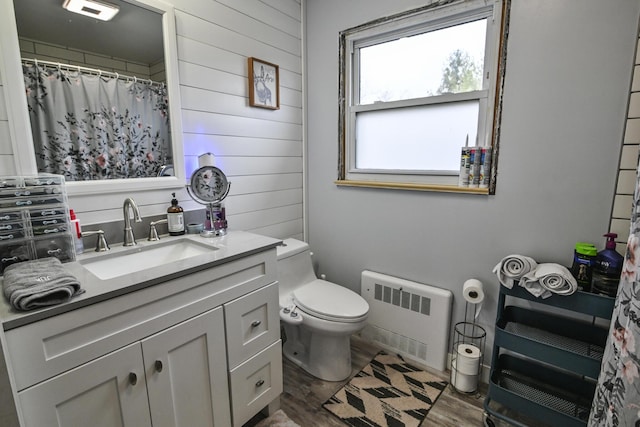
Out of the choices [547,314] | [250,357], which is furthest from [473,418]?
[250,357]

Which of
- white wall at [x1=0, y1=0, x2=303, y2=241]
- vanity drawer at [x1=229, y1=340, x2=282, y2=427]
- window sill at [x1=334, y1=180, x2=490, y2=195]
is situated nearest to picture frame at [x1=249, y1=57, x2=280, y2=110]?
white wall at [x1=0, y1=0, x2=303, y2=241]

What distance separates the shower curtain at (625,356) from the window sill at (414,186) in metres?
0.72

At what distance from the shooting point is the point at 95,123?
1345 millimetres

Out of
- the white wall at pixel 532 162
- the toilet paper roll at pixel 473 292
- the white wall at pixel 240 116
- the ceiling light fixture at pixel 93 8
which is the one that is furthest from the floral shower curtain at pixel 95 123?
the toilet paper roll at pixel 473 292

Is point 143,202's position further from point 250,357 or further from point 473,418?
point 473,418

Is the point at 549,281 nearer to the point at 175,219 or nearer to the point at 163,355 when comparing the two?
the point at 163,355

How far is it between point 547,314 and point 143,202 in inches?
78.8

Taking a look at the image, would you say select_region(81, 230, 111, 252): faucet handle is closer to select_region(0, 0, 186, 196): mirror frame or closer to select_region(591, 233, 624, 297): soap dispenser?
select_region(0, 0, 186, 196): mirror frame

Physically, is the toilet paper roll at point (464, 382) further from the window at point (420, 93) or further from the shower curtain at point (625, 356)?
the window at point (420, 93)

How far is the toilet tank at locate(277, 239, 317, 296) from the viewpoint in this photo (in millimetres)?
1911

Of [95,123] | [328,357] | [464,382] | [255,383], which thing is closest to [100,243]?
[95,123]

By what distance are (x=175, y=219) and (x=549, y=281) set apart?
5.53ft

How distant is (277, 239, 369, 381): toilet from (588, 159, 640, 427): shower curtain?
983 millimetres

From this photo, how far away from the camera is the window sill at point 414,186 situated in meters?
1.65
